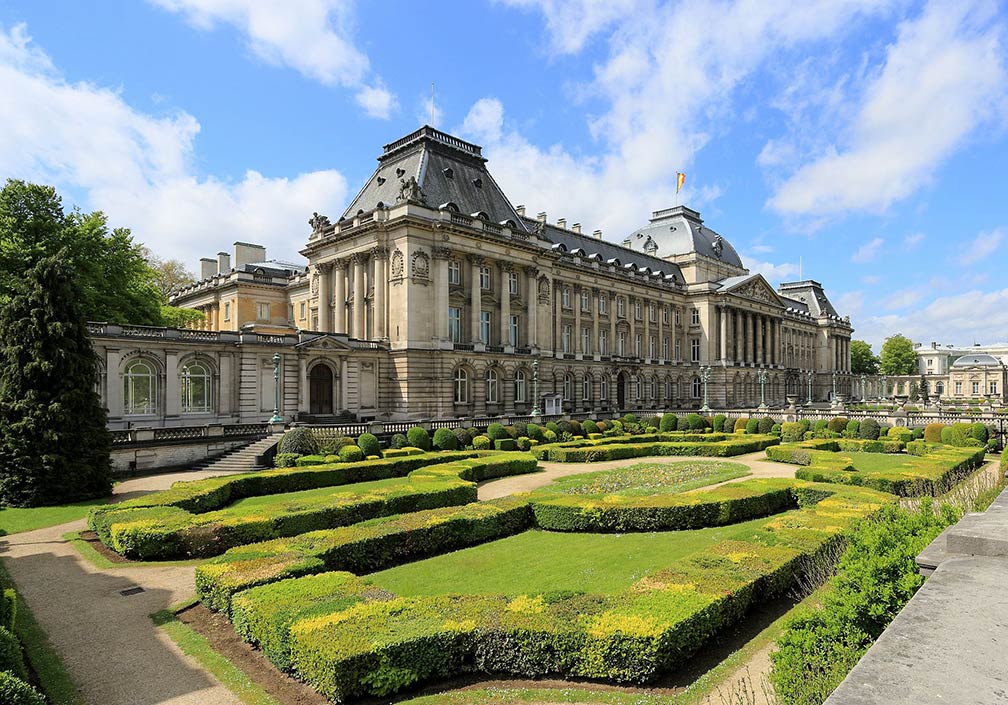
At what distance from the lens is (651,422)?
5062 cm

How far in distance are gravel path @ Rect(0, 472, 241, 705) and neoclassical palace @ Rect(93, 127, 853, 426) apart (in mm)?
20877

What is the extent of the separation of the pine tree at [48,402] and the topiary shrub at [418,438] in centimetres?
1388

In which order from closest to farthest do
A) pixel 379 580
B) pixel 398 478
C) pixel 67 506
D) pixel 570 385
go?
pixel 379 580, pixel 67 506, pixel 398 478, pixel 570 385

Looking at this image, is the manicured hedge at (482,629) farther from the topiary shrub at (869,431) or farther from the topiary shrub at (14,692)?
the topiary shrub at (869,431)

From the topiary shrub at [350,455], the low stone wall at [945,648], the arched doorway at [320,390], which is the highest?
the arched doorway at [320,390]

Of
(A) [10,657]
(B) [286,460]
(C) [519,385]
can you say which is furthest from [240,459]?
(C) [519,385]

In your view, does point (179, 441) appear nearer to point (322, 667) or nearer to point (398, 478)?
point (398, 478)

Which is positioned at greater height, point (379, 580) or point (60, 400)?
point (60, 400)

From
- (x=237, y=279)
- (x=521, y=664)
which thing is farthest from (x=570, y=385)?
(x=521, y=664)

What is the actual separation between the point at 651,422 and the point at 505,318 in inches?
571

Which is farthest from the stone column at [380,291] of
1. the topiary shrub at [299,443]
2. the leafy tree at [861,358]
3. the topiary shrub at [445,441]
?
the leafy tree at [861,358]

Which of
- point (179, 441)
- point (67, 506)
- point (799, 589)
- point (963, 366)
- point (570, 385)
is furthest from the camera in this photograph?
point (963, 366)

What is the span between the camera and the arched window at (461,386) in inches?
1846

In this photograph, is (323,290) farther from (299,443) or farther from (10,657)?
(10,657)
